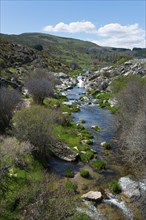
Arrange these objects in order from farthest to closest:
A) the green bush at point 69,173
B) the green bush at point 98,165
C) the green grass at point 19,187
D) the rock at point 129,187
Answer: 1. the green bush at point 98,165
2. the green bush at point 69,173
3. the rock at point 129,187
4. the green grass at point 19,187

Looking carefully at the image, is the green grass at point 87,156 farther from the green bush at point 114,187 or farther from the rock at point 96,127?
the rock at point 96,127

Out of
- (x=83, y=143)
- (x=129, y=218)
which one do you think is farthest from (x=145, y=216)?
(x=83, y=143)

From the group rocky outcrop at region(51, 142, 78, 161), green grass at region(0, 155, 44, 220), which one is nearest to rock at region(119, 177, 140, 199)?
rocky outcrop at region(51, 142, 78, 161)

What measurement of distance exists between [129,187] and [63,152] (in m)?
11.6

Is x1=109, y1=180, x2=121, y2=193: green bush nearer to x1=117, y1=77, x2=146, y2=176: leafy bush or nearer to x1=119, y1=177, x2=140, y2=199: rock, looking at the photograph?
x1=119, y1=177, x2=140, y2=199: rock

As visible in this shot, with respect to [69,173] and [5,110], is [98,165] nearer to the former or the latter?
[69,173]

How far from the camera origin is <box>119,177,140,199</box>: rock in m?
27.8

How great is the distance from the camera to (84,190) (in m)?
28.9

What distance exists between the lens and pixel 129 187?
29125 millimetres

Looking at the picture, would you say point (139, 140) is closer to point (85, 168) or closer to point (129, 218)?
point (85, 168)

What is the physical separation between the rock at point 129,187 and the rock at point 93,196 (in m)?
3.02

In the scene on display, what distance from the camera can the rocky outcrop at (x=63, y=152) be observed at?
3659 centimetres

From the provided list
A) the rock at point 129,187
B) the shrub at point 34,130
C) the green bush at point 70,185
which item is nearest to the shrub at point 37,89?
the shrub at point 34,130

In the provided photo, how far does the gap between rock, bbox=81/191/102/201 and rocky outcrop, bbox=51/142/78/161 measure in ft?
30.2
